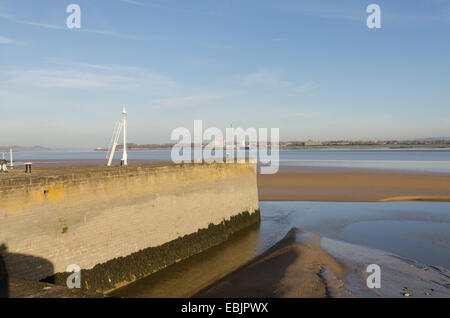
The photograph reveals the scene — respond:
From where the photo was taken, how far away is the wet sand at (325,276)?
9648 mm

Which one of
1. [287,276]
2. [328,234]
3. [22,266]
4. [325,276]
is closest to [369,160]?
[328,234]

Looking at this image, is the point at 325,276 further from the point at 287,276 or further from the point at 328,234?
the point at 328,234

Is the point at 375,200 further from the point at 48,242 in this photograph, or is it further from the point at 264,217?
the point at 48,242

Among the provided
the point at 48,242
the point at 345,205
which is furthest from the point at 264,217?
the point at 48,242

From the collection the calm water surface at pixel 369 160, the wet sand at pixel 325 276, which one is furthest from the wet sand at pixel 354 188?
the wet sand at pixel 325 276

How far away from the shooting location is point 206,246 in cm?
1499

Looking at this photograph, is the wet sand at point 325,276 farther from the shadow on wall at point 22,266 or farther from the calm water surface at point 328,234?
the shadow on wall at point 22,266

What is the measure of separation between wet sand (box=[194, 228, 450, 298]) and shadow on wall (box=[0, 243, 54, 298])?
4293 mm

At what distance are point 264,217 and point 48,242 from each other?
14451 mm

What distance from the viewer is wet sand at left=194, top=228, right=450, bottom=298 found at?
9648 millimetres

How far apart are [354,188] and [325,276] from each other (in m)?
21.1

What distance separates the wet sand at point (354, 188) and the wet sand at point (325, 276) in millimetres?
13060

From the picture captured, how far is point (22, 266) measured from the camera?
8.01m

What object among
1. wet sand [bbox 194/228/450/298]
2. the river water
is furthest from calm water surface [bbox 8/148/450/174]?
wet sand [bbox 194/228/450/298]
